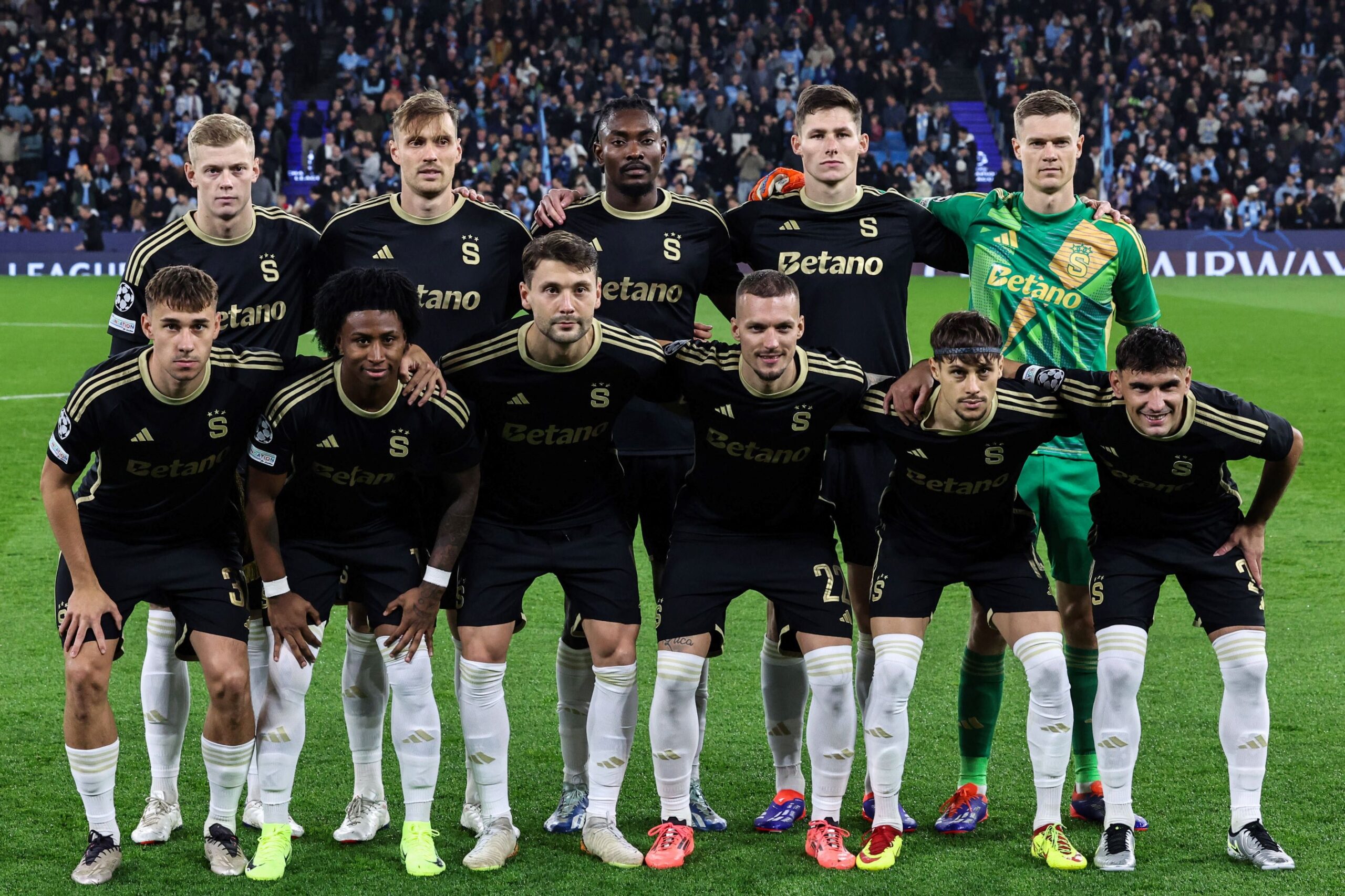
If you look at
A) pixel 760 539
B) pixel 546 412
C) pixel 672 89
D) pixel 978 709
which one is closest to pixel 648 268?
pixel 546 412

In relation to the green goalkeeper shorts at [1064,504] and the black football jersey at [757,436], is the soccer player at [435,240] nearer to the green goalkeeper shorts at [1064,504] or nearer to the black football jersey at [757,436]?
the black football jersey at [757,436]

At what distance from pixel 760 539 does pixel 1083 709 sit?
141cm

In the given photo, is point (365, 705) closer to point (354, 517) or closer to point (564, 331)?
point (354, 517)

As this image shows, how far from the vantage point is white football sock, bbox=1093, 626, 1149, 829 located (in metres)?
4.75

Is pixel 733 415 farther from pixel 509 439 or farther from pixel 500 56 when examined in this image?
pixel 500 56

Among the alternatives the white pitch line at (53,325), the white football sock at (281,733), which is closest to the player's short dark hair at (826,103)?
the white football sock at (281,733)

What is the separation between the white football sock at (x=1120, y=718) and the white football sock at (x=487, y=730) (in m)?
2.01

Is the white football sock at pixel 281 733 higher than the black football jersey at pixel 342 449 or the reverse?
the reverse

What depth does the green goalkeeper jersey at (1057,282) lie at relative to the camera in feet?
17.9

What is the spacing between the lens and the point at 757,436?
16.5ft

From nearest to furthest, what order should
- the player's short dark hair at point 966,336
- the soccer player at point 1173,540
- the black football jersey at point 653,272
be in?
1. the soccer player at point 1173,540
2. the player's short dark hair at point 966,336
3. the black football jersey at point 653,272

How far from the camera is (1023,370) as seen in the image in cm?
510

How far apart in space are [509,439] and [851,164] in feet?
5.67

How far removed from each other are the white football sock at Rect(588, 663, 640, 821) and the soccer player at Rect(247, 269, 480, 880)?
54cm
